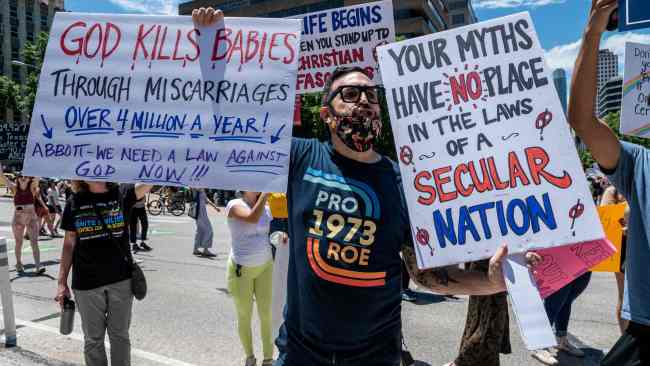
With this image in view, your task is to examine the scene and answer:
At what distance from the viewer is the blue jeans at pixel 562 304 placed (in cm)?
455

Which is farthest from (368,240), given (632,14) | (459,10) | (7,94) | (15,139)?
(459,10)

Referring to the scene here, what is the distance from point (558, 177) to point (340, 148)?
0.88 m

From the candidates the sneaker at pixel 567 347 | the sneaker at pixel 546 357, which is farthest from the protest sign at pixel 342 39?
the sneaker at pixel 567 347

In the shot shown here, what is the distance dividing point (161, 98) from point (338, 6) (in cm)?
A: 5804

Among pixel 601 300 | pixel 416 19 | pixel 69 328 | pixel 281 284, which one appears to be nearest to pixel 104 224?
pixel 69 328

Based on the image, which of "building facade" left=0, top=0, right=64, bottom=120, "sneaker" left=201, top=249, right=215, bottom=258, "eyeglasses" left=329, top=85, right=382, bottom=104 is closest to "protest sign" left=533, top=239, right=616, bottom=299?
"eyeglasses" left=329, top=85, right=382, bottom=104

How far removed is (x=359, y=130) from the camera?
2.00 m

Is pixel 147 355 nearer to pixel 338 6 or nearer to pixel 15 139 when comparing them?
pixel 15 139

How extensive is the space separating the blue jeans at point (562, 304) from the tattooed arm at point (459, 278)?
9.90 ft

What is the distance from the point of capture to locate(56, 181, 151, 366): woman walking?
3318 millimetres

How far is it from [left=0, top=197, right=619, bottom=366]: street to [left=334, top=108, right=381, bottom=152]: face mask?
3.11m

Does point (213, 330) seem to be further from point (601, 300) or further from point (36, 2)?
point (36, 2)

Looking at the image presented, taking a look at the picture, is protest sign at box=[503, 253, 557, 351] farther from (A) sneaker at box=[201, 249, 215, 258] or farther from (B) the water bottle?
(A) sneaker at box=[201, 249, 215, 258]

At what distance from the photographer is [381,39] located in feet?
13.7
